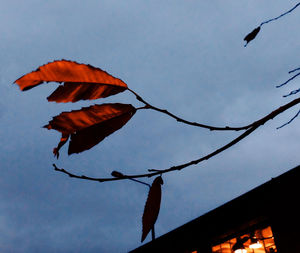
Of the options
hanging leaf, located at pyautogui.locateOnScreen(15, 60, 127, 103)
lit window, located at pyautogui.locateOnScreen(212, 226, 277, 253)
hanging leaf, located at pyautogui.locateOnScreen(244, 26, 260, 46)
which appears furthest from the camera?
lit window, located at pyautogui.locateOnScreen(212, 226, 277, 253)

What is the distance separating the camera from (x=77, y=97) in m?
0.64

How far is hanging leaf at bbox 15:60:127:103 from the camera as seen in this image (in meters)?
0.57

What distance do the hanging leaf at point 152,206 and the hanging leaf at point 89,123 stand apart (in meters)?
0.16

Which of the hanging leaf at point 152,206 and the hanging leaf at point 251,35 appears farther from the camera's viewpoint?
the hanging leaf at point 251,35

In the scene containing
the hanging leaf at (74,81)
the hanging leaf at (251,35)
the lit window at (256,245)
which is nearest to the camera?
the hanging leaf at (74,81)

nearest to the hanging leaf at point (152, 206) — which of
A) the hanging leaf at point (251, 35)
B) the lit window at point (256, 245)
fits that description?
the hanging leaf at point (251, 35)

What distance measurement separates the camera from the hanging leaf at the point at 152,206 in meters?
0.63

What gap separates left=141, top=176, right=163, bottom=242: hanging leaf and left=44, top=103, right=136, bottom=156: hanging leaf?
6.2 inches

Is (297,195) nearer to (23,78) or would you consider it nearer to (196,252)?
(196,252)

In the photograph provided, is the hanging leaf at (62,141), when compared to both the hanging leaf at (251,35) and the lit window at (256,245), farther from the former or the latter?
the lit window at (256,245)

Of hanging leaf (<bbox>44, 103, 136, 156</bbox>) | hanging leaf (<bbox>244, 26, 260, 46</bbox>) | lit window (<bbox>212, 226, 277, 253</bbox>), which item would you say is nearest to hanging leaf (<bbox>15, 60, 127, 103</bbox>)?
hanging leaf (<bbox>44, 103, 136, 156</bbox>)

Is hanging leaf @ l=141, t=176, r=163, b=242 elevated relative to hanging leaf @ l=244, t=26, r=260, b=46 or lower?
lower

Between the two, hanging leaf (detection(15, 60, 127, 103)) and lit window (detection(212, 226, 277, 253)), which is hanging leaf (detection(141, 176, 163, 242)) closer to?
hanging leaf (detection(15, 60, 127, 103))

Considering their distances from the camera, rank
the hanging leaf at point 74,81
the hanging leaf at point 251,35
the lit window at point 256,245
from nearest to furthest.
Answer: the hanging leaf at point 74,81 < the hanging leaf at point 251,35 < the lit window at point 256,245
